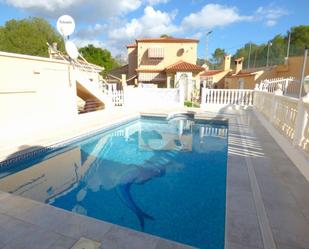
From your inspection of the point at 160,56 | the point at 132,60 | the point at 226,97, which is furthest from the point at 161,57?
the point at 226,97

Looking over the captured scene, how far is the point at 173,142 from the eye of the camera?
31.5ft

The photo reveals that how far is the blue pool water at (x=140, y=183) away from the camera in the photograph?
4.02 m

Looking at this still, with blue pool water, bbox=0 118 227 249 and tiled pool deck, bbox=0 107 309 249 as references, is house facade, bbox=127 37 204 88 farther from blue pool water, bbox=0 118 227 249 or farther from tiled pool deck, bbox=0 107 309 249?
tiled pool deck, bbox=0 107 309 249

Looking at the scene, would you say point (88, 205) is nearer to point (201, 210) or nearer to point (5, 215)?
point (5, 215)

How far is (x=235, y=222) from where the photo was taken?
3137 mm

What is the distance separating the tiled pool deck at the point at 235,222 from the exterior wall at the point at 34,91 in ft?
18.3

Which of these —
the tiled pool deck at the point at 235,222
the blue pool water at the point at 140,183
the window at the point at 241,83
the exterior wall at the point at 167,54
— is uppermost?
the exterior wall at the point at 167,54

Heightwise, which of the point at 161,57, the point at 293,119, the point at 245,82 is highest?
the point at 161,57

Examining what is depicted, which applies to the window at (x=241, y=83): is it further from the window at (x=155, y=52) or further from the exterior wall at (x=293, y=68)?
the window at (x=155, y=52)

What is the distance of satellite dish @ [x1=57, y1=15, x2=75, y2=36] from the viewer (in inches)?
454

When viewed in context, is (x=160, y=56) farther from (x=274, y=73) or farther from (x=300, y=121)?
(x=300, y=121)

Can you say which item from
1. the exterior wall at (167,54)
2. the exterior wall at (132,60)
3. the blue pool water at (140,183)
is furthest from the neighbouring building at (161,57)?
the blue pool water at (140,183)

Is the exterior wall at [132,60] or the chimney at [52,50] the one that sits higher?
the exterior wall at [132,60]

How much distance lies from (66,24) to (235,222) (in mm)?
12821
